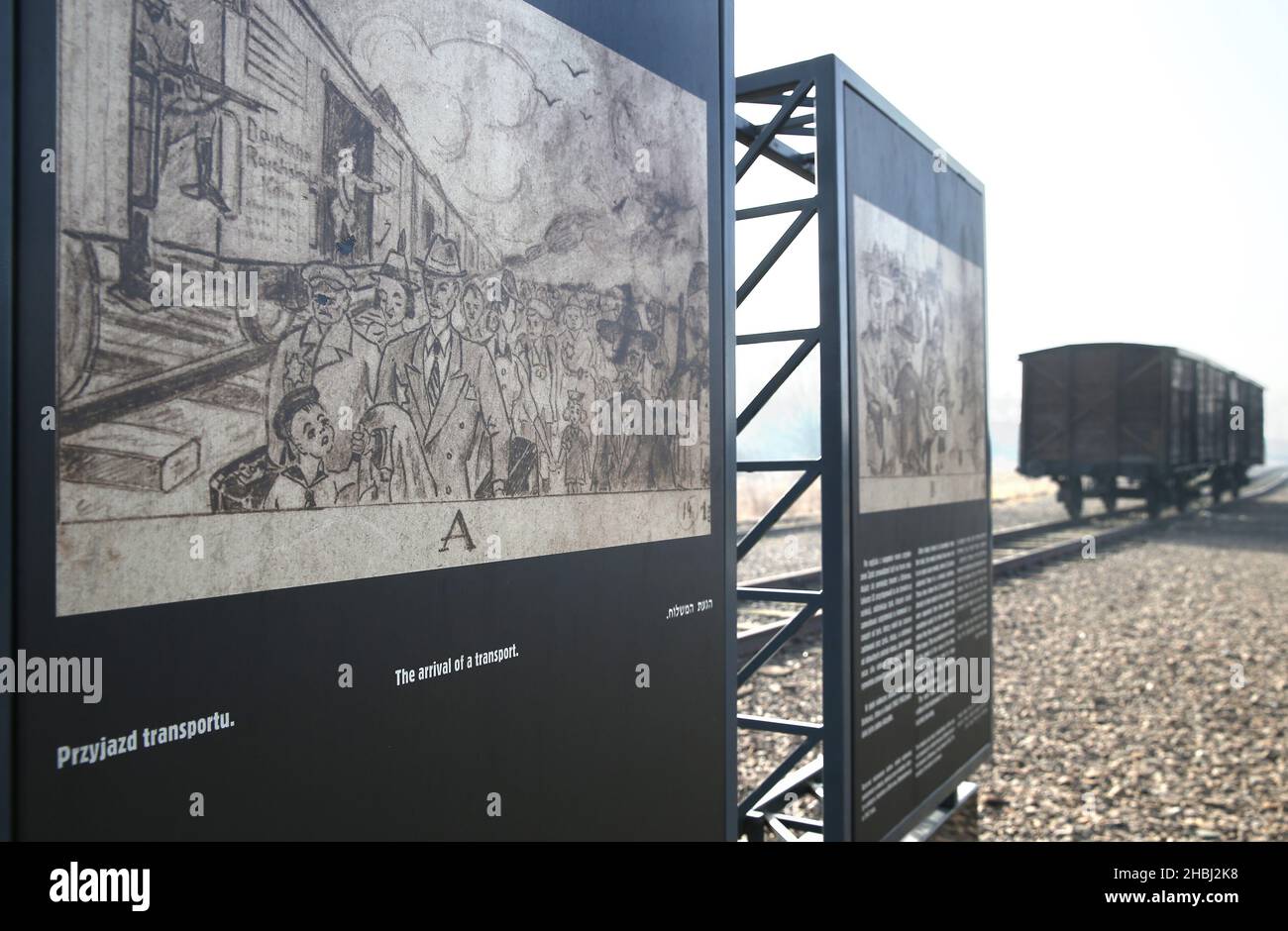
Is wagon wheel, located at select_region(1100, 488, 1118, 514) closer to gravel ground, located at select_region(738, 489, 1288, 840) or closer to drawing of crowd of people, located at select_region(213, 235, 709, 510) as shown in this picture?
gravel ground, located at select_region(738, 489, 1288, 840)

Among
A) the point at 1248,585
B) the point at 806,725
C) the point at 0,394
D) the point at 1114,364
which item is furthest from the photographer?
the point at 1114,364

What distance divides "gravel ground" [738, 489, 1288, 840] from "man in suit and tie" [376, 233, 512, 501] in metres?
4.42

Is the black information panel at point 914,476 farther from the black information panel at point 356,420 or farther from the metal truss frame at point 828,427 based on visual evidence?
the black information panel at point 356,420

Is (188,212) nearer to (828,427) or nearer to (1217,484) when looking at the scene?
(828,427)

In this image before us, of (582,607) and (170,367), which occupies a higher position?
(170,367)

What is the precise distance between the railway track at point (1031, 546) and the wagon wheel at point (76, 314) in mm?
3832

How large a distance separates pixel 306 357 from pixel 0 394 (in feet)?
1.89

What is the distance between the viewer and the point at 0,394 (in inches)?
61.5

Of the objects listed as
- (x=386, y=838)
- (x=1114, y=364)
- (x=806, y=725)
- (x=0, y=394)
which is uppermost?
(x=1114, y=364)

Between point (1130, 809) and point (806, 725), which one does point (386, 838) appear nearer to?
point (806, 725)

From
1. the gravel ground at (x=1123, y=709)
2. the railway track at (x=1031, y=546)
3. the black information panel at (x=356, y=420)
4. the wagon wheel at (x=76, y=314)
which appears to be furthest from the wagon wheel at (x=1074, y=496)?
the wagon wheel at (x=76, y=314)

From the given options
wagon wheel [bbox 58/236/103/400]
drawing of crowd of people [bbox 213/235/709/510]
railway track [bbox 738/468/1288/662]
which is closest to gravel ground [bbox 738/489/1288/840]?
railway track [bbox 738/468/1288/662]

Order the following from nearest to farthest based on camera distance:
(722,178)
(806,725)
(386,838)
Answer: (386,838)
(722,178)
(806,725)
